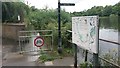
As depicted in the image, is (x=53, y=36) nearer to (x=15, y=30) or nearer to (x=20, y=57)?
(x=20, y=57)

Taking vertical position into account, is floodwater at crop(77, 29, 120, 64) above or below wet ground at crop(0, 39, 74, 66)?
above

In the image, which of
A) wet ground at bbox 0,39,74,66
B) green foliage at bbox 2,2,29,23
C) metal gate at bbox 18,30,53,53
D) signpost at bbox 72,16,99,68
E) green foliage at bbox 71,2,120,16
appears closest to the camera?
signpost at bbox 72,16,99,68

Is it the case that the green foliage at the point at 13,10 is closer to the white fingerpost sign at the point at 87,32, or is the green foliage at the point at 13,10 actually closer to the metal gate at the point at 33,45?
the metal gate at the point at 33,45

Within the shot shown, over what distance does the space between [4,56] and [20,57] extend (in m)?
0.65

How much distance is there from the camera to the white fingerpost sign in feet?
14.6

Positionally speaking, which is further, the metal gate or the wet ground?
the metal gate

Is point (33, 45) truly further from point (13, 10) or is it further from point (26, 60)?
point (13, 10)

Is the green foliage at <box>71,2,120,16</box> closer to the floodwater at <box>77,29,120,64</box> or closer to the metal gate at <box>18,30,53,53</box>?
the floodwater at <box>77,29,120,64</box>

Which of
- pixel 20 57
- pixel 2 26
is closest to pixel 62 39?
pixel 20 57

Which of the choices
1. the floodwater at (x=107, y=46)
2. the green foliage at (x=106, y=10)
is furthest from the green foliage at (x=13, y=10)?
the green foliage at (x=106, y=10)

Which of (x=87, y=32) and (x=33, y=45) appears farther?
(x=33, y=45)

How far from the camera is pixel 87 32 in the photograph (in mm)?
4945

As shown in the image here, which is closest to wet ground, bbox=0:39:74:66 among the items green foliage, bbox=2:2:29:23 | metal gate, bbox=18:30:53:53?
metal gate, bbox=18:30:53:53

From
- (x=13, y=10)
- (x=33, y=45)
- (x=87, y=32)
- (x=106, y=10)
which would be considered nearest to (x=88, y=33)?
(x=87, y=32)
